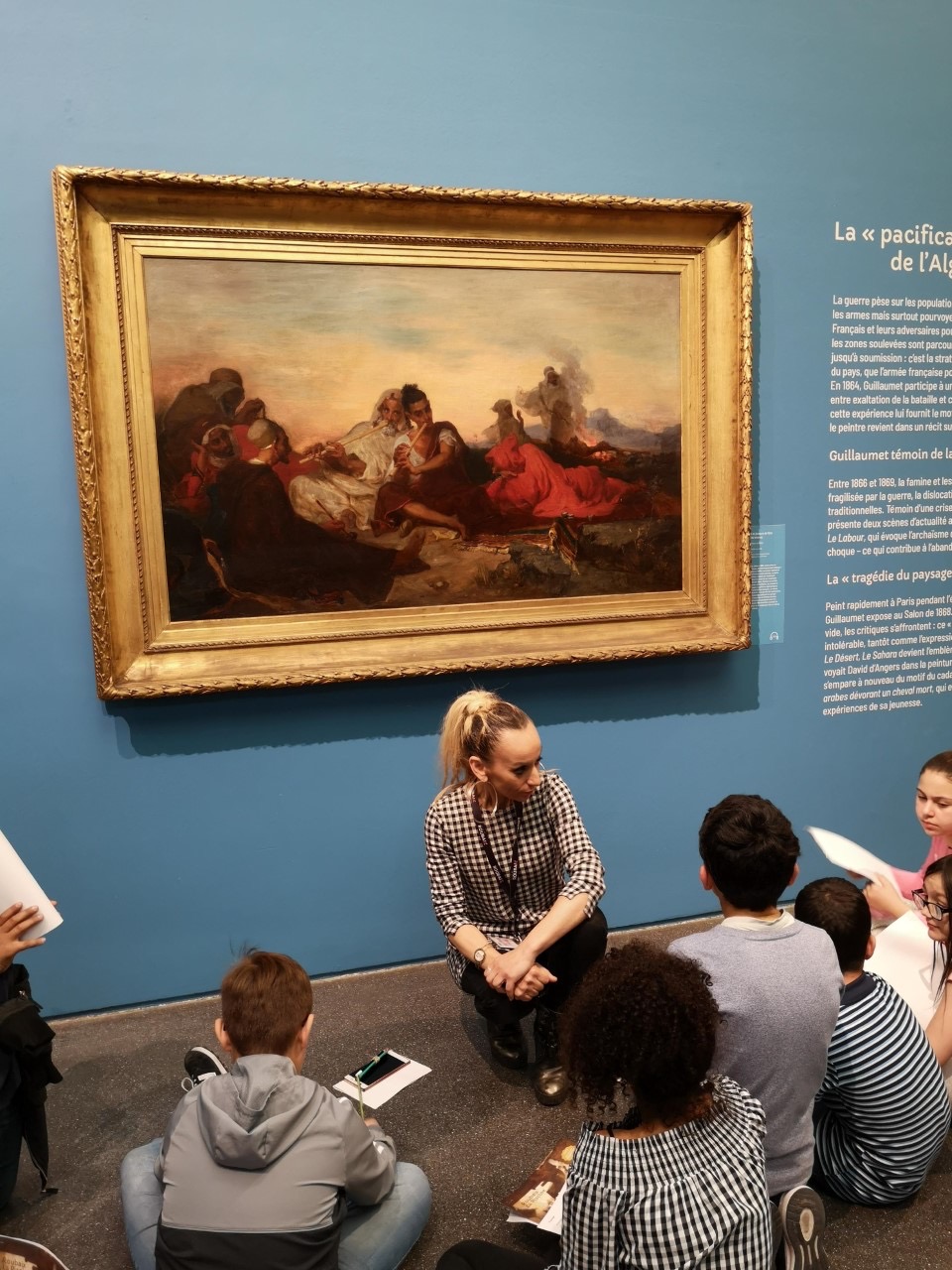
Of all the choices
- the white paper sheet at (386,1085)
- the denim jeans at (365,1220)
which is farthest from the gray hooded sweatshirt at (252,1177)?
the white paper sheet at (386,1085)

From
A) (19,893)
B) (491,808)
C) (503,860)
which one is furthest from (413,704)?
(19,893)

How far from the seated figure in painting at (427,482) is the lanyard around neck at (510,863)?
4.06ft

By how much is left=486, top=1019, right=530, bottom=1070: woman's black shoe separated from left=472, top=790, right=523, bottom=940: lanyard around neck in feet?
1.25

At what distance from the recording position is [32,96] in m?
3.56

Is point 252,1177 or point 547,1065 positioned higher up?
point 252,1177

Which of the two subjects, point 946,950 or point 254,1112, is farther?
point 946,950

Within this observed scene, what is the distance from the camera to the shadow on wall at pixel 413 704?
13.2ft

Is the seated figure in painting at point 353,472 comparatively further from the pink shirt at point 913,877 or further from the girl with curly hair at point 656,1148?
the pink shirt at point 913,877

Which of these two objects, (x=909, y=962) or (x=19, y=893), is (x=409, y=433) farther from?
(x=909, y=962)

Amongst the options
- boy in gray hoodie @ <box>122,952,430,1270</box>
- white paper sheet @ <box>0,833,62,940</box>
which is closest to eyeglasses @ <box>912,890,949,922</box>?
boy in gray hoodie @ <box>122,952,430,1270</box>

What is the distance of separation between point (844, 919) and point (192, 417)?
2.99 m

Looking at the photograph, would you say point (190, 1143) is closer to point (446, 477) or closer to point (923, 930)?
point (923, 930)

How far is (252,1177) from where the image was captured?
220 centimetres

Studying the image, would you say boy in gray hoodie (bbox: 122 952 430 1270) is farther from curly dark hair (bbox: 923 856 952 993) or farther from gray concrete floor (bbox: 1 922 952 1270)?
curly dark hair (bbox: 923 856 952 993)
